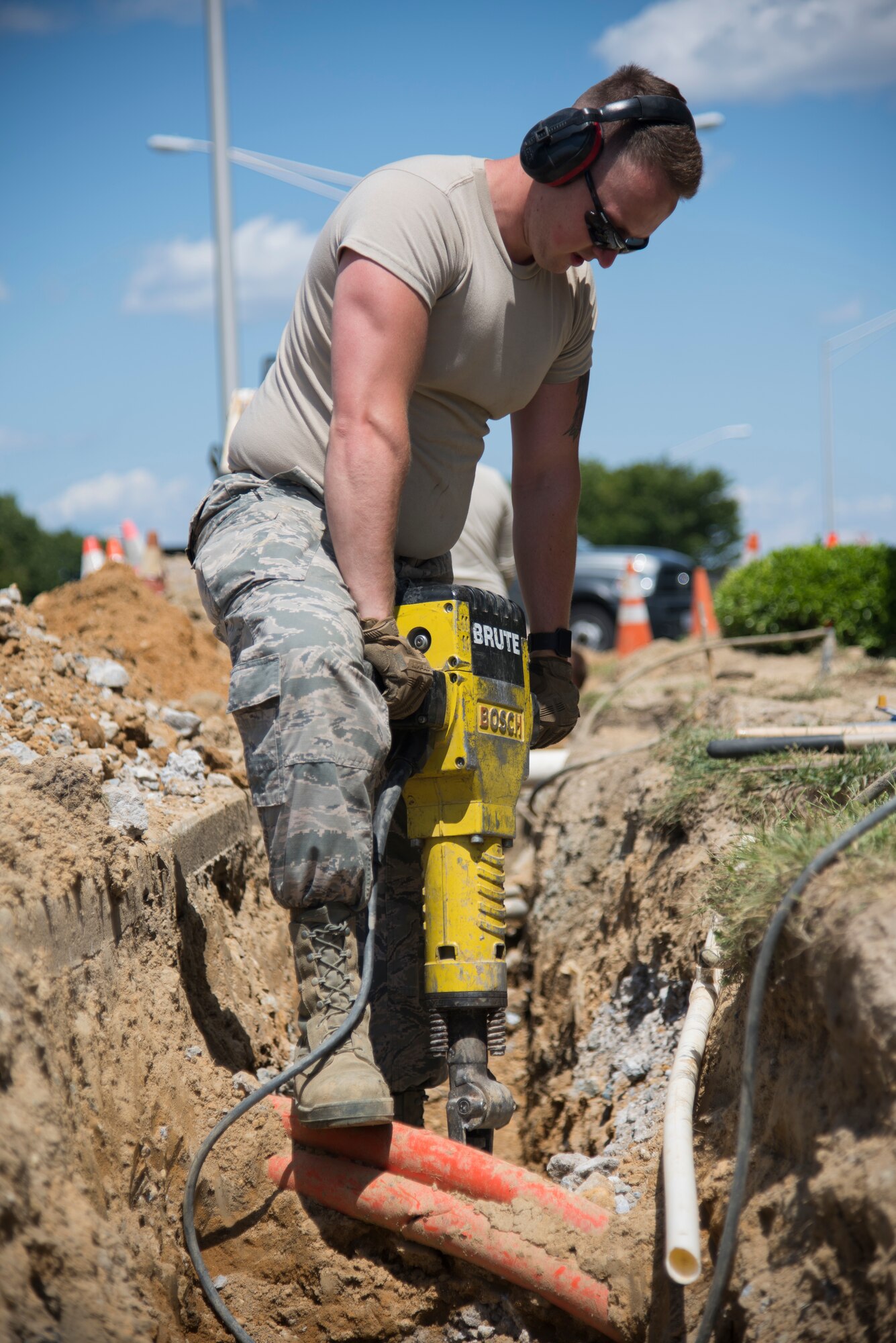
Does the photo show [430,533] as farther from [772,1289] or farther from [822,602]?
[822,602]

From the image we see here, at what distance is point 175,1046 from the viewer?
8.16ft

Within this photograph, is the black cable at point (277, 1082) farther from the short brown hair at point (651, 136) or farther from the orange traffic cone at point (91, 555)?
the orange traffic cone at point (91, 555)

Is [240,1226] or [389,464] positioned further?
[389,464]

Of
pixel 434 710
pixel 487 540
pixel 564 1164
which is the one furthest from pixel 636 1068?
pixel 487 540

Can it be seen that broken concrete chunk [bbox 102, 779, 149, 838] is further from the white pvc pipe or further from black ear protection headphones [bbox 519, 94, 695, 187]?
black ear protection headphones [bbox 519, 94, 695, 187]

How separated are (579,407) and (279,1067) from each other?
2.07m

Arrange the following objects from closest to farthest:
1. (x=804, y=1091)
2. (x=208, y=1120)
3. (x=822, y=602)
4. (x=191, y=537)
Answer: (x=804, y=1091), (x=208, y=1120), (x=191, y=537), (x=822, y=602)

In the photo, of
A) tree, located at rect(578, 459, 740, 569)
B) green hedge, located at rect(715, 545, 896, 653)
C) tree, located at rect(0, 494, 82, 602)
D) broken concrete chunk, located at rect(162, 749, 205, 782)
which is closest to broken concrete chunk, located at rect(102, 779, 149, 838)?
broken concrete chunk, located at rect(162, 749, 205, 782)

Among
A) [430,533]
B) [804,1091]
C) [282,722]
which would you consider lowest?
[804,1091]

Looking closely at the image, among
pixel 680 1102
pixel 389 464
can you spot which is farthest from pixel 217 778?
pixel 680 1102

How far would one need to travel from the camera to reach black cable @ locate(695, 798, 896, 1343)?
1.75 meters

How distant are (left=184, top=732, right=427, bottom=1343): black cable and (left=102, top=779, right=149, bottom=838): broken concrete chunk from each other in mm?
677

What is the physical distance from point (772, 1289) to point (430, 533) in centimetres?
190

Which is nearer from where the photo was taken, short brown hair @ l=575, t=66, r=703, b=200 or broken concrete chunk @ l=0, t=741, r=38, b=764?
short brown hair @ l=575, t=66, r=703, b=200
